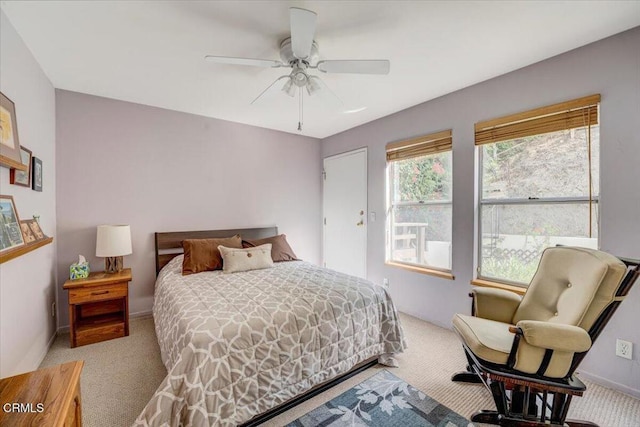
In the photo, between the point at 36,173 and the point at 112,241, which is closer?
the point at 36,173

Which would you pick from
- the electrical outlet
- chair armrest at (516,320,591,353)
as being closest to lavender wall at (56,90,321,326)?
chair armrest at (516,320,591,353)

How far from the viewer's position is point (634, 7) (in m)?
1.67

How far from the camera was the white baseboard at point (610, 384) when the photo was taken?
186cm

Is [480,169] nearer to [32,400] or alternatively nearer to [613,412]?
[613,412]

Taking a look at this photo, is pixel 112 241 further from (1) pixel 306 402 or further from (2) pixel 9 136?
(1) pixel 306 402

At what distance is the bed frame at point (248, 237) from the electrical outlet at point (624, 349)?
1702mm

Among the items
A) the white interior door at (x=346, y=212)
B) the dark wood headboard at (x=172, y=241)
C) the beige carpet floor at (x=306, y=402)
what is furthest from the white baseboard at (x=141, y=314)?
the white interior door at (x=346, y=212)

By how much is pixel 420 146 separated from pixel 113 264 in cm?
364

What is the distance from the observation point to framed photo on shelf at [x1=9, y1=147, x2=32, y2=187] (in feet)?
5.90

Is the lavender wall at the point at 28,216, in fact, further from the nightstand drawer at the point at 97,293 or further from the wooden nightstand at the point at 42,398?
the wooden nightstand at the point at 42,398

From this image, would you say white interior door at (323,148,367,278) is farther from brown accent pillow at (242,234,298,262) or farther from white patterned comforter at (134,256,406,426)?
white patterned comforter at (134,256,406,426)

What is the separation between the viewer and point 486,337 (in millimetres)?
1671

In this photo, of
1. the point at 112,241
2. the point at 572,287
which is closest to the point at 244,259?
the point at 112,241

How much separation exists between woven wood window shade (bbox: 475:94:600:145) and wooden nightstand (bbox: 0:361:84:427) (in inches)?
130
